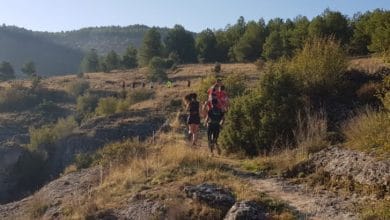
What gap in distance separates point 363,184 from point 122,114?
1269 inches

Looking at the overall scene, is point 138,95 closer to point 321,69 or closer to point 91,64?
point 321,69

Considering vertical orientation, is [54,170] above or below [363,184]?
below

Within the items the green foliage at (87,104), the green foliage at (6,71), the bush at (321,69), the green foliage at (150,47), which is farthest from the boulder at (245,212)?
the green foliage at (6,71)

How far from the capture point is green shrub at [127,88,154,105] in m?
52.8

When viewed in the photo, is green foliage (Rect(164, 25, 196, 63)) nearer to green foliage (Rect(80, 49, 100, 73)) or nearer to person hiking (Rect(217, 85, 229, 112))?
green foliage (Rect(80, 49, 100, 73))

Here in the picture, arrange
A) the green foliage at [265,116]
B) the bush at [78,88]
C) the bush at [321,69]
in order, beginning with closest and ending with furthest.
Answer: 1. the green foliage at [265,116]
2. the bush at [321,69]
3. the bush at [78,88]

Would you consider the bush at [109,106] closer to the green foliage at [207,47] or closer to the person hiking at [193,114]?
the green foliage at [207,47]

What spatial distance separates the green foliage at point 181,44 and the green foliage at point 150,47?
2505 mm

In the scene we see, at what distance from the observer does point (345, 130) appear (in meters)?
13.0

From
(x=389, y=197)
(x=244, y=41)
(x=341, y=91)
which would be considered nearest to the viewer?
(x=389, y=197)

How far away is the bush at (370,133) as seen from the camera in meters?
8.71

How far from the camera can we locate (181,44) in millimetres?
85562

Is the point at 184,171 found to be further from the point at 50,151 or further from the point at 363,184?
the point at 50,151

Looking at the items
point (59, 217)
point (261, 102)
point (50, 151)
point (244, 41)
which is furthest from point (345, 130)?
point (244, 41)
